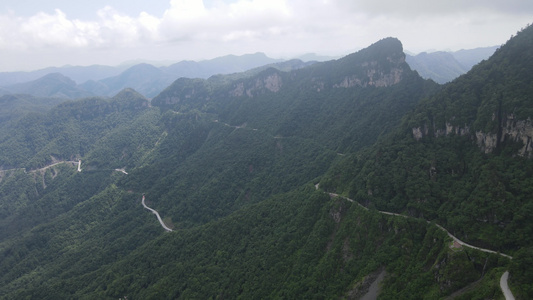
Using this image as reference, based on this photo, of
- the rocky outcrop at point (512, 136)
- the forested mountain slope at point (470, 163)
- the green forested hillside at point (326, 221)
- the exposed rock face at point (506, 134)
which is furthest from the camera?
the exposed rock face at point (506, 134)

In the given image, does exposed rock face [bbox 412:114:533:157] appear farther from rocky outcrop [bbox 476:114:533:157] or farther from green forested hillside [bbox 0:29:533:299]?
green forested hillside [bbox 0:29:533:299]

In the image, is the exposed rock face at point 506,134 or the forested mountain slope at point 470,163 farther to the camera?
the exposed rock face at point 506,134

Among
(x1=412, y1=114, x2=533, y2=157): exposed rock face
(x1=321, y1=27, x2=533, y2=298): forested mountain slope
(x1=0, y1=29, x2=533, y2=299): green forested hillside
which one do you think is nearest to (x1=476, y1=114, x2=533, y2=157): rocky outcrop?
(x1=412, y1=114, x2=533, y2=157): exposed rock face

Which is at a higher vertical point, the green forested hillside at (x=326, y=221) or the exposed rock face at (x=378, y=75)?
the exposed rock face at (x=378, y=75)

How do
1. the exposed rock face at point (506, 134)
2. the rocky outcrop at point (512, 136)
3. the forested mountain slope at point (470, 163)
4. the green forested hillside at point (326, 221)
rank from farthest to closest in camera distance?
1. the exposed rock face at point (506, 134)
2. the rocky outcrop at point (512, 136)
3. the green forested hillside at point (326, 221)
4. the forested mountain slope at point (470, 163)

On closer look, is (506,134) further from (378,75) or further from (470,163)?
(378,75)

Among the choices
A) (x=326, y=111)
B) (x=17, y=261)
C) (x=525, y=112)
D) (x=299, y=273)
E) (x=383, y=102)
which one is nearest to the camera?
(x=525, y=112)

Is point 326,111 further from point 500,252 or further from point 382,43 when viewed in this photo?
point 500,252

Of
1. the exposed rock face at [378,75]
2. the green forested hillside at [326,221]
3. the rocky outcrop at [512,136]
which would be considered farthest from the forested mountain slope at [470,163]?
the exposed rock face at [378,75]

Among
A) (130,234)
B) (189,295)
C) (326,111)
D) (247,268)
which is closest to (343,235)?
(247,268)

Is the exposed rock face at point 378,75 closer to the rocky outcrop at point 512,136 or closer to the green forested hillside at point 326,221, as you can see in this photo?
the green forested hillside at point 326,221

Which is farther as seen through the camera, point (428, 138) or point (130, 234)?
point (130, 234)
